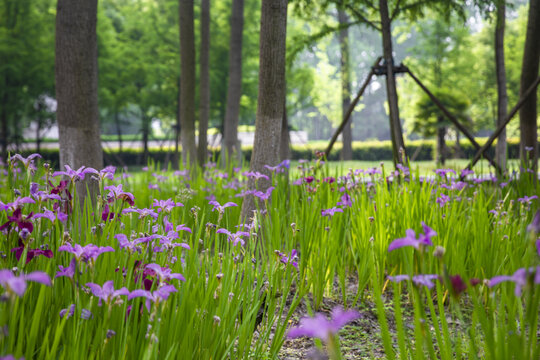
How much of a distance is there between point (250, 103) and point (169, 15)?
478 cm

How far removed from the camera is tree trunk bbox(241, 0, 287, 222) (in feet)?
12.1

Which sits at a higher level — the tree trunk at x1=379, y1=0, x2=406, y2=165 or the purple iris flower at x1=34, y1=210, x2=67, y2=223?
the tree trunk at x1=379, y1=0, x2=406, y2=165

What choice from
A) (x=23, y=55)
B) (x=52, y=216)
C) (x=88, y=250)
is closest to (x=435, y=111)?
(x=23, y=55)

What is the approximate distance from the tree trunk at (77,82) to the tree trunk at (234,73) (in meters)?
5.36

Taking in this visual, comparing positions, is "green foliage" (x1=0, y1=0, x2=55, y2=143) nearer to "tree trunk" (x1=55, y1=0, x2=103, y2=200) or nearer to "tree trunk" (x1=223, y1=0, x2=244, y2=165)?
"tree trunk" (x1=223, y1=0, x2=244, y2=165)

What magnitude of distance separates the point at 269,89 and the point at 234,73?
21.4 feet

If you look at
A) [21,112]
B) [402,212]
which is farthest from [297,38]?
[21,112]

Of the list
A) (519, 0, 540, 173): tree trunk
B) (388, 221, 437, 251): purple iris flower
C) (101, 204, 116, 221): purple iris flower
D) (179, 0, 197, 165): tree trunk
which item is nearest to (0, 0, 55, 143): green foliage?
(179, 0, 197, 165): tree trunk

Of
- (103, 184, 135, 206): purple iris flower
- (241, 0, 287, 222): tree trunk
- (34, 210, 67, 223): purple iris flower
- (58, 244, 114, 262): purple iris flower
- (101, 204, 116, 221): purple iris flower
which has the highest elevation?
(241, 0, 287, 222): tree trunk

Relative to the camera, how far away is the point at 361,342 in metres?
2.53

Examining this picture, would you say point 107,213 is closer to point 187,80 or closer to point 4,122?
point 187,80

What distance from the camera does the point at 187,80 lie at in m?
7.78

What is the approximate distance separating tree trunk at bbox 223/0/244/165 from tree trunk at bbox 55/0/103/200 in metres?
5.36

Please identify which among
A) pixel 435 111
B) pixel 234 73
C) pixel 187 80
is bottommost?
pixel 187 80
